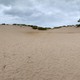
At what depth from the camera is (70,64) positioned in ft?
24.8

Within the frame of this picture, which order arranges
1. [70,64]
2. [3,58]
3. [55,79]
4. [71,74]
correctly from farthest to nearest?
[3,58] < [70,64] < [71,74] < [55,79]

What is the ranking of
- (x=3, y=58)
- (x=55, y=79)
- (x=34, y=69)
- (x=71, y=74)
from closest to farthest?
(x=55, y=79) < (x=71, y=74) < (x=34, y=69) < (x=3, y=58)

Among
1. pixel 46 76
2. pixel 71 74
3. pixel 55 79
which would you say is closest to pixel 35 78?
pixel 46 76

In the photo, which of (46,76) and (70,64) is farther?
(70,64)

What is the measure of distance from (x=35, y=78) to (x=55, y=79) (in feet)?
3.61

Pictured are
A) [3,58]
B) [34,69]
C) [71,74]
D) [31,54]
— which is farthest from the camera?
[31,54]

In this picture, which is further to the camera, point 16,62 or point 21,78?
point 16,62

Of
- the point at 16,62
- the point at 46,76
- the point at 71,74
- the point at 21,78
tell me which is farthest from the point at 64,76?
the point at 16,62

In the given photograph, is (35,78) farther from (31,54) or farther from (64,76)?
(31,54)

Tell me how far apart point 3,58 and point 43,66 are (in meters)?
3.17

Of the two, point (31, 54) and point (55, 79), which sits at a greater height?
point (31, 54)

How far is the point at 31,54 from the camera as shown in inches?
364

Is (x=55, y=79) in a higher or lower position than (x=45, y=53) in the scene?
lower

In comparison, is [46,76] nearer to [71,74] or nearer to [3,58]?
[71,74]
